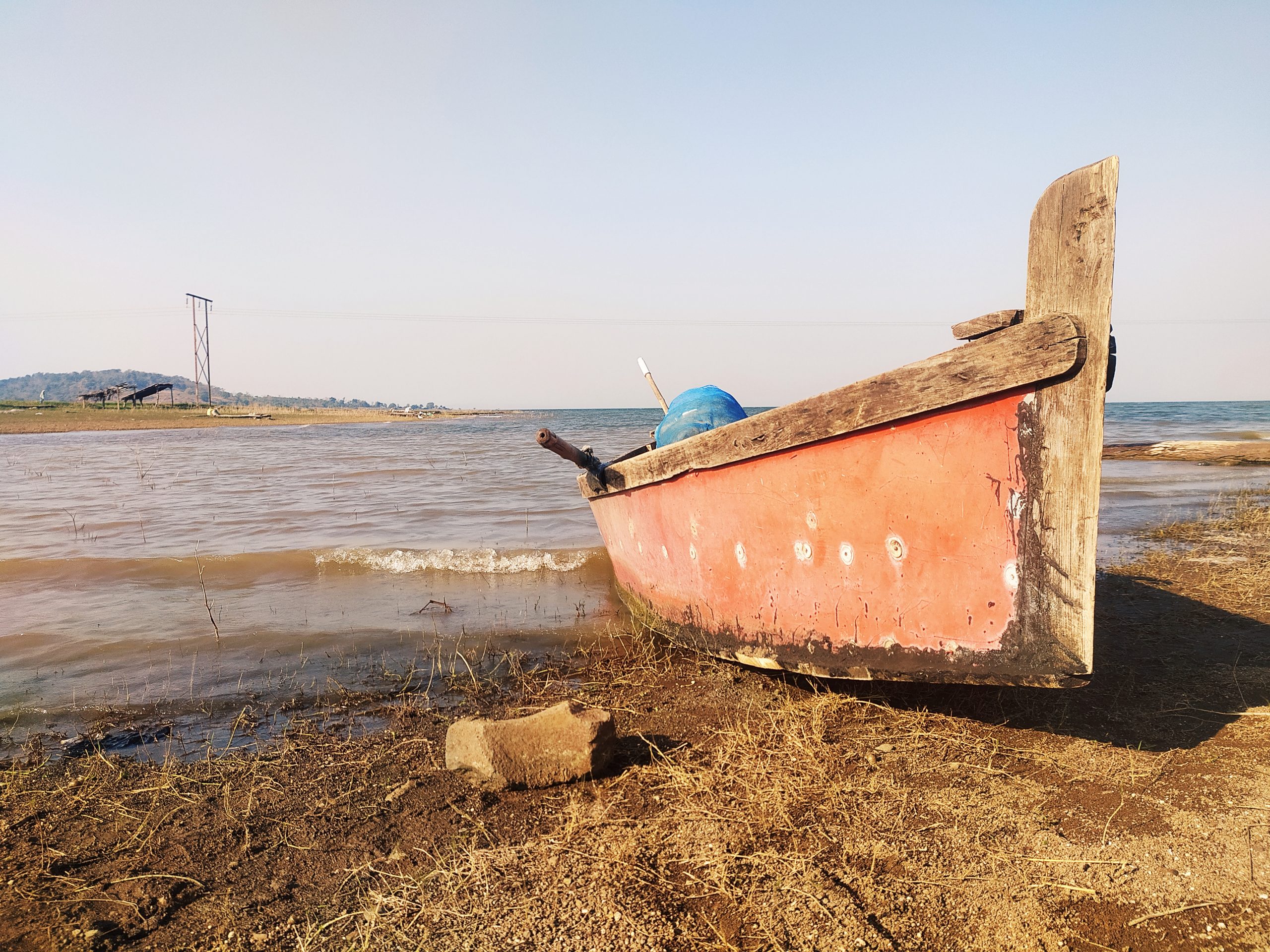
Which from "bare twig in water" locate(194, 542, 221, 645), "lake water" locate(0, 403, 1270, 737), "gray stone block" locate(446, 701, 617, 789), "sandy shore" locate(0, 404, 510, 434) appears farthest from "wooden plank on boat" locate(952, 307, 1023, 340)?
"sandy shore" locate(0, 404, 510, 434)

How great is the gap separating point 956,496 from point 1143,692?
1.97 metres

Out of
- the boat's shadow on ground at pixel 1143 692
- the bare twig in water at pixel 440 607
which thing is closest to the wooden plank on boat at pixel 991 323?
the boat's shadow on ground at pixel 1143 692

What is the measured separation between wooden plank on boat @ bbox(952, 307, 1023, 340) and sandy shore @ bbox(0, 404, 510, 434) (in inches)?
1616

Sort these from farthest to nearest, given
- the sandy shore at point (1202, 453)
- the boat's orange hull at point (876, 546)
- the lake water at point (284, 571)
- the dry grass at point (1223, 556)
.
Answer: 1. the sandy shore at point (1202, 453)
2. the dry grass at point (1223, 556)
3. the lake water at point (284, 571)
4. the boat's orange hull at point (876, 546)

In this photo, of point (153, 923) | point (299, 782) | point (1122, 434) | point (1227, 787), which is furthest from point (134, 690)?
point (1122, 434)

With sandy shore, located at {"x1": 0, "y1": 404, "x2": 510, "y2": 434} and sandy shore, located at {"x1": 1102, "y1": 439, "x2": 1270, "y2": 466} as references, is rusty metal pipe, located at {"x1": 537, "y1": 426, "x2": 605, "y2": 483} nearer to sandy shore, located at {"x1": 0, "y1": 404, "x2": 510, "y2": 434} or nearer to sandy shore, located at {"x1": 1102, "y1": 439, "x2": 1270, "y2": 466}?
sandy shore, located at {"x1": 1102, "y1": 439, "x2": 1270, "y2": 466}

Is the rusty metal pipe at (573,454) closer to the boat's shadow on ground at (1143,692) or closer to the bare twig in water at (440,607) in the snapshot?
the boat's shadow on ground at (1143,692)

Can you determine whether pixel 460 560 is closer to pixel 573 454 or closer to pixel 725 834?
pixel 573 454

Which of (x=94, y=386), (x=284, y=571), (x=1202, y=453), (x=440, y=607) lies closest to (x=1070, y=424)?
(x=440, y=607)

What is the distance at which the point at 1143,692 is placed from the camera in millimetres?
3623

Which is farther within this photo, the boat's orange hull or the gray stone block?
the gray stone block

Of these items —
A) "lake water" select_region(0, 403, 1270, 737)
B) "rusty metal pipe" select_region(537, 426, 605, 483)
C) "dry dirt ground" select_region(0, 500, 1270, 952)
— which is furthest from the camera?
"lake water" select_region(0, 403, 1270, 737)

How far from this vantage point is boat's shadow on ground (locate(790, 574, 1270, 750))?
3217 mm

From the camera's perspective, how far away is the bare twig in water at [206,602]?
17.6ft
